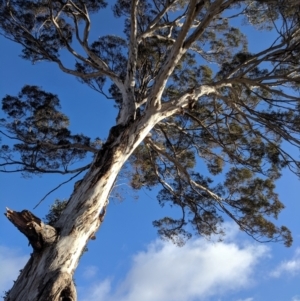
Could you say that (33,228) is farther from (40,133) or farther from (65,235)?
(40,133)

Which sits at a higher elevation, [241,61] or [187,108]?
[241,61]

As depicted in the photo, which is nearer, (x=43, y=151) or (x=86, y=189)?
(x=86, y=189)

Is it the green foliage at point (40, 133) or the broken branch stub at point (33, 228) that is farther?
the green foliage at point (40, 133)

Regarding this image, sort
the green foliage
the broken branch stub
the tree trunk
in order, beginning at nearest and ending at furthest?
1. the tree trunk
2. the broken branch stub
3. the green foliage

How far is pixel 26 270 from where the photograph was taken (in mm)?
3695

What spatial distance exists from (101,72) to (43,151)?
1813 mm

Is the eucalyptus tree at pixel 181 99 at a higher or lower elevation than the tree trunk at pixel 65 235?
higher

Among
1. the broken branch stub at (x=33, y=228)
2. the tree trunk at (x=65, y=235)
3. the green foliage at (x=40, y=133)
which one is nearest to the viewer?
the tree trunk at (x=65, y=235)

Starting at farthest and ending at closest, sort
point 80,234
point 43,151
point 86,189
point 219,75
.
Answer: point 219,75
point 43,151
point 86,189
point 80,234

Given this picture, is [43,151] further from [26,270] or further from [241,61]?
[26,270]

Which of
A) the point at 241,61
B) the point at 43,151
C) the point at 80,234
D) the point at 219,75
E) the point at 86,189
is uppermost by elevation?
the point at 219,75

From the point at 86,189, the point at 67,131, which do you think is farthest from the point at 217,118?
the point at 86,189

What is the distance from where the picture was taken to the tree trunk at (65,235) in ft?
11.4

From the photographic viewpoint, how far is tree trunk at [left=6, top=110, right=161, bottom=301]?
348 centimetres
